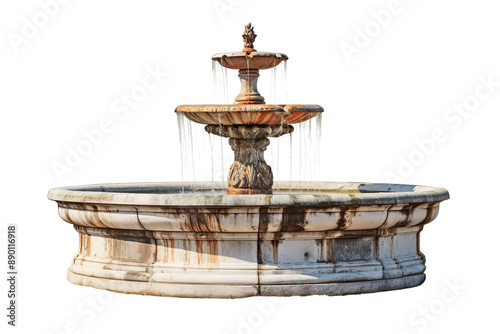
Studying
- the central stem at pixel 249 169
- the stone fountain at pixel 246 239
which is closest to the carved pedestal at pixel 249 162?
the central stem at pixel 249 169

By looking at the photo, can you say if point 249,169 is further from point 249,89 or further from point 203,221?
point 203,221

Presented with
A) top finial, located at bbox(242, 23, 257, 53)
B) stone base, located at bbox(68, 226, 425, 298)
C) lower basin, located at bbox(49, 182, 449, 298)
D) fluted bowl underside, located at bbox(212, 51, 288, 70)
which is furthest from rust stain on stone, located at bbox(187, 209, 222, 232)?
top finial, located at bbox(242, 23, 257, 53)

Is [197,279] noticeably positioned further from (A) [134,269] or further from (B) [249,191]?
(B) [249,191]

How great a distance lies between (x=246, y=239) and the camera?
13031 millimetres

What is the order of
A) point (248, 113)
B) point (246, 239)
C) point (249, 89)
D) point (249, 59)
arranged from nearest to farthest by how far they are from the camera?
point (246, 239)
point (248, 113)
point (249, 59)
point (249, 89)

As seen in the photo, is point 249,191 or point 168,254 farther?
point 249,191

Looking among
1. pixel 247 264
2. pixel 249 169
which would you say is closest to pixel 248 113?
pixel 249 169

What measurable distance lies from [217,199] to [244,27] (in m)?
3.23

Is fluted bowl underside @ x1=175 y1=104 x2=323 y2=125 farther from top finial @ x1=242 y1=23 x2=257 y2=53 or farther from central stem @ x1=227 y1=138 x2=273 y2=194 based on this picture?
top finial @ x1=242 y1=23 x2=257 y2=53

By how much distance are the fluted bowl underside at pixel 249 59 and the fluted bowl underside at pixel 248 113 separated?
2.37ft

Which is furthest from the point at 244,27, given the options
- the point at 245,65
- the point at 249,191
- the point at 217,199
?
the point at 217,199

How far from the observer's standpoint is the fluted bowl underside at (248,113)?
14.2m

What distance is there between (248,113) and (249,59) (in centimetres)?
88

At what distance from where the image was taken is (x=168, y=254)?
13312mm
